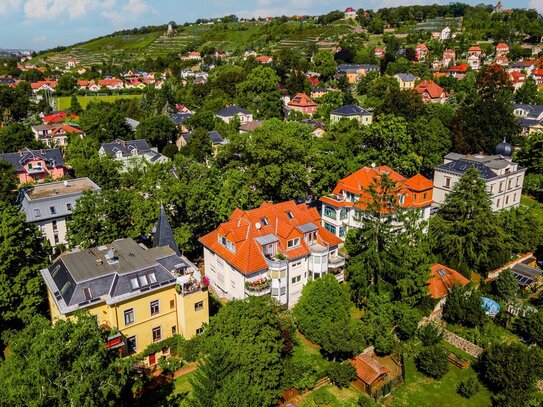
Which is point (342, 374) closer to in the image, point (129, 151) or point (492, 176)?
point (492, 176)

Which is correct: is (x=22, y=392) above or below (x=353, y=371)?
above

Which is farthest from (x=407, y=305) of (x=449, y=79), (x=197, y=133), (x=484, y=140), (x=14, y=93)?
(x=14, y=93)

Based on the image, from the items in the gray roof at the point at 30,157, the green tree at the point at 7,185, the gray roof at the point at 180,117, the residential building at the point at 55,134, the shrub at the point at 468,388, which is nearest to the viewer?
the shrub at the point at 468,388

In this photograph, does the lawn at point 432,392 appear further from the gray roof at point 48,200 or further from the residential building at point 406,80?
the residential building at point 406,80

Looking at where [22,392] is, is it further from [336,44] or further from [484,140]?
[336,44]

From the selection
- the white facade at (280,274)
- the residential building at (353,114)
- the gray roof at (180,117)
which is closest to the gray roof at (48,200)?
the white facade at (280,274)

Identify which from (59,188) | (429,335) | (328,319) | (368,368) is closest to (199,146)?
(59,188)
